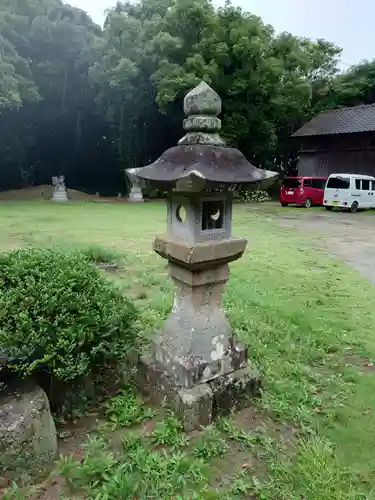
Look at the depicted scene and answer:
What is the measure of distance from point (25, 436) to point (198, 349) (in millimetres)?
1131

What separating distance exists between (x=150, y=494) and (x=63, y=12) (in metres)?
21.4

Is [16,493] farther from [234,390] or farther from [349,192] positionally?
[349,192]

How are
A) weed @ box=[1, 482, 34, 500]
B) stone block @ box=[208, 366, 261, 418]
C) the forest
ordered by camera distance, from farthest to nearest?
the forest → stone block @ box=[208, 366, 261, 418] → weed @ box=[1, 482, 34, 500]

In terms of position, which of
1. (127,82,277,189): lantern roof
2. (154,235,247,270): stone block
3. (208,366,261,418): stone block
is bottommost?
(208,366,261,418): stone block

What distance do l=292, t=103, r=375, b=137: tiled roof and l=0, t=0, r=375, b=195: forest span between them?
4.18 ft

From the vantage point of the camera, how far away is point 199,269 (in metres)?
2.56

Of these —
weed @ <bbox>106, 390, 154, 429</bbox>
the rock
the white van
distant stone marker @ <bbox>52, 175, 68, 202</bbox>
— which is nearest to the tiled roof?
the white van

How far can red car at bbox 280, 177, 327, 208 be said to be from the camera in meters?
17.7

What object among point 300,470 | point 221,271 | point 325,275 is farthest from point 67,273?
point 325,275

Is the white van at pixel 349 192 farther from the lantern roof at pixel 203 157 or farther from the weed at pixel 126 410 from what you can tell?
the weed at pixel 126 410

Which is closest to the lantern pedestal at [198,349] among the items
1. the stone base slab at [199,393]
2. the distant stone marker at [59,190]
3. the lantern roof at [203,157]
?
the stone base slab at [199,393]

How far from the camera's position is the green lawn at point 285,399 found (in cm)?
211

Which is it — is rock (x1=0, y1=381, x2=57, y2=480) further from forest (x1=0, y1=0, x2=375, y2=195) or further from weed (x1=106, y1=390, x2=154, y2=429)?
forest (x1=0, y1=0, x2=375, y2=195)

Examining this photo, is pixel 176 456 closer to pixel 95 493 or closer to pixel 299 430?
pixel 95 493
